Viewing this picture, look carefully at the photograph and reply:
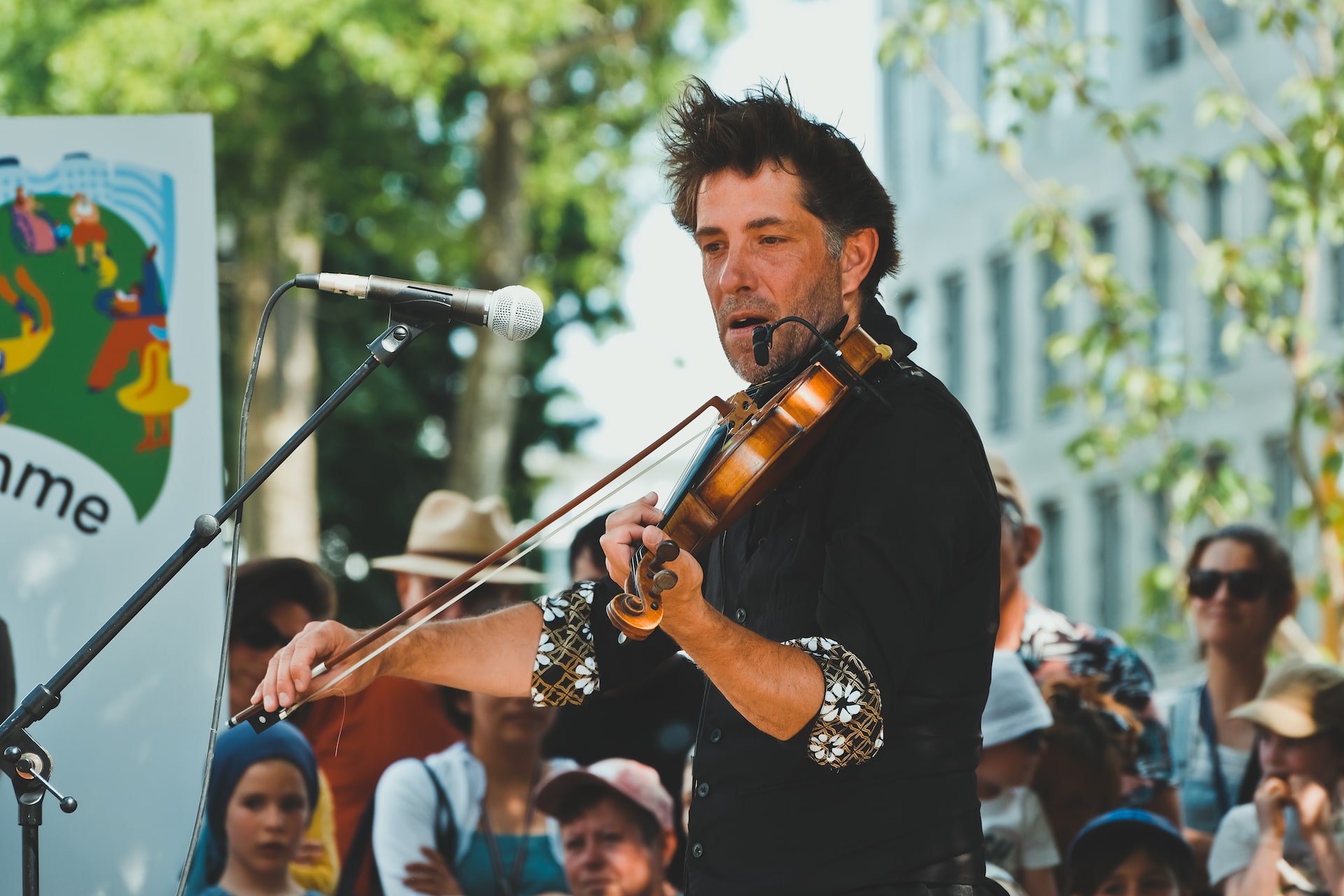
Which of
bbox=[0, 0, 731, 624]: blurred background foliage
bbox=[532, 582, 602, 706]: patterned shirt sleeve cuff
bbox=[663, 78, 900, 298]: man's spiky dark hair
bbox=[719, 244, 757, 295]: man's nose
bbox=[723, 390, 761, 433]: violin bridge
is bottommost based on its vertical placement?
bbox=[532, 582, 602, 706]: patterned shirt sleeve cuff

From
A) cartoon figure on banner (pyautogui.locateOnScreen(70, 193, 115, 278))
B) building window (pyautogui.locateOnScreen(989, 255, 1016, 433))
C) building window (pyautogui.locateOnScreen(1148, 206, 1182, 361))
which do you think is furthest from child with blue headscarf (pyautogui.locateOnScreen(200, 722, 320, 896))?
building window (pyautogui.locateOnScreen(989, 255, 1016, 433))

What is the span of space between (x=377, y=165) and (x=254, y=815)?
37.0ft

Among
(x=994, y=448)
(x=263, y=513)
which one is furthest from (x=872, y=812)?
(x=994, y=448)

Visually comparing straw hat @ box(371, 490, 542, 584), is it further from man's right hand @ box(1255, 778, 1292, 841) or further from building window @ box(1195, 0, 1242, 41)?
building window @ box(1195, 0, 1242, 41)

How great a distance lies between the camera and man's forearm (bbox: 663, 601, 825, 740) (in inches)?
97.2

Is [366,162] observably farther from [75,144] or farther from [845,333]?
[845,333]

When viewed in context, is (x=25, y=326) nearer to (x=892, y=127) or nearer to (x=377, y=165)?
(x=377, y=165)

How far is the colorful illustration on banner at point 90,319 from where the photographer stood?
4.60 meters

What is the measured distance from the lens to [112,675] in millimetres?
4492

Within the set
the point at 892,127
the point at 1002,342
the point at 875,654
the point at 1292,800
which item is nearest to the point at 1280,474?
the point at 1002,342

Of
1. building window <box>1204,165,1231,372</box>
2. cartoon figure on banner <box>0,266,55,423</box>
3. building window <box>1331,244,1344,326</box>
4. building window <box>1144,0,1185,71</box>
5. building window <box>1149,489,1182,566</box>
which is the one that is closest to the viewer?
cartoon figure on banner <box>0,266,55,423</box>

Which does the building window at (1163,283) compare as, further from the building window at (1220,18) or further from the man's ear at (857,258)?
the man's ear at (857,258)

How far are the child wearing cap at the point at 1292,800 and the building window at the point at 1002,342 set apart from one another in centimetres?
1886

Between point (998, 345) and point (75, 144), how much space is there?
2049cm
